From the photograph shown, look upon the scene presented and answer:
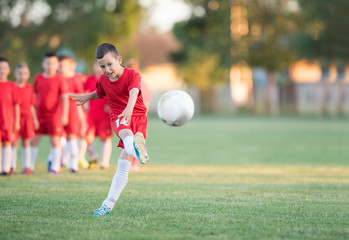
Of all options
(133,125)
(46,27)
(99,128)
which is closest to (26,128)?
(99,128)

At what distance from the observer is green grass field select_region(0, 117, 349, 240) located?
533 centimetres

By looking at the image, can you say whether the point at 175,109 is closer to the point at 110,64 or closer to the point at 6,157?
the point at 110,64

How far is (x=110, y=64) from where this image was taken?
20.8 feet

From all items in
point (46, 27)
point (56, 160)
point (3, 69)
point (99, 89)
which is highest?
point (46, 27)

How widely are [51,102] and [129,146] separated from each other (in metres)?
4.62

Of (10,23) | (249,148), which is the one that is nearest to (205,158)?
(249,148)

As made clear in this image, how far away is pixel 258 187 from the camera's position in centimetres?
823

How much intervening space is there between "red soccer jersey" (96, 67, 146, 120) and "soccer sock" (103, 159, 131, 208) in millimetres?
610

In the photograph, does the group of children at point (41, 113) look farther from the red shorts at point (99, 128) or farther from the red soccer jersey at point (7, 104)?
the red shorts at point (99, 128)

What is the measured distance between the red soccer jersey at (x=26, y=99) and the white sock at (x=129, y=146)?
4.55m

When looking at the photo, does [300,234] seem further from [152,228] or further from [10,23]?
[10,23]

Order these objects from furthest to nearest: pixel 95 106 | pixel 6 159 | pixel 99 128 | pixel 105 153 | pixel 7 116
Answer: pixel 95 106 → pixel 99 128 → pixel 105 153 → pixel 7 116 → pixel 6 159

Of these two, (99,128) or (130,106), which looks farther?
(99,128)

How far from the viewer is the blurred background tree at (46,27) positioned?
3350cm
